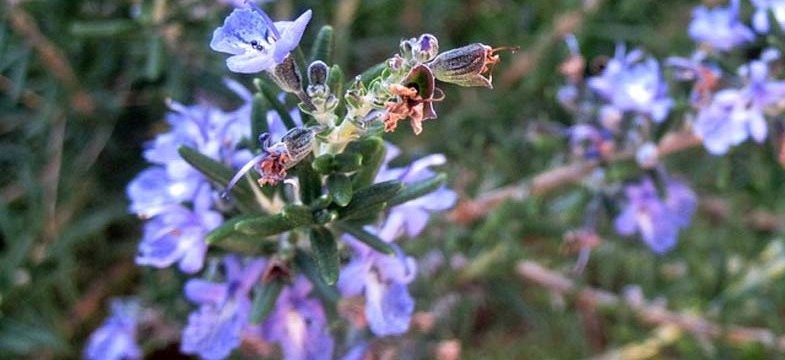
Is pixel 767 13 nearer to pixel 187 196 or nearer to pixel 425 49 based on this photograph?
pixel 425 49

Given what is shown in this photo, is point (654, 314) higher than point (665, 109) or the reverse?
the reverse

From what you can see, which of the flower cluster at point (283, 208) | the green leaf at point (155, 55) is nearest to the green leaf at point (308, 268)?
the flower cluster at point (283, 208)

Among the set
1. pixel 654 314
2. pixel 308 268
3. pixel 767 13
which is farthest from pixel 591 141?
pixel 308 268

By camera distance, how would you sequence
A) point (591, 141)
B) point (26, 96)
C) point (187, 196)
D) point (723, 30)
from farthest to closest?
1. point (26, 96)
2. point (591, 141)
3. point (723, 30)
4. point (187, 196)

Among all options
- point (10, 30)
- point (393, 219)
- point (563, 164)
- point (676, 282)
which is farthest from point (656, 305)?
point (10, 30)

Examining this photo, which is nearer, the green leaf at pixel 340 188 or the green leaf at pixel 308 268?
the green leaf at pixel 340 188

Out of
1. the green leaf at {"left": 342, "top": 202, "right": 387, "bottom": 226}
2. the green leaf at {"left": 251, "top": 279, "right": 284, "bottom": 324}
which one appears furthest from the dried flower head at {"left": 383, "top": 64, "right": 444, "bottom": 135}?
the green leaf at {"left": 251, "top": 279, "right": 284, "bottom": 324}

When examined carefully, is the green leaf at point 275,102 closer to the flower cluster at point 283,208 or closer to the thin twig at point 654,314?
the flower cluster at point 283,208
